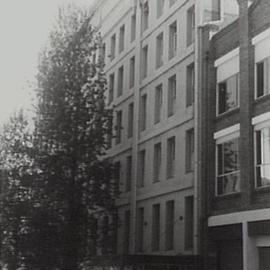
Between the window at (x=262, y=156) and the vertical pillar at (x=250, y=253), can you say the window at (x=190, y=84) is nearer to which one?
the window at (x=262, y=156)

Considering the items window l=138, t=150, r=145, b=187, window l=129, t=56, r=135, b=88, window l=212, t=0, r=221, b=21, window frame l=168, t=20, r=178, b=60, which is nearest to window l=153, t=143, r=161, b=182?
window l=138, t=150, r=145, b=187

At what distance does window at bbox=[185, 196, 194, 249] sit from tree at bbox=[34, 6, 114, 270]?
4945 mm

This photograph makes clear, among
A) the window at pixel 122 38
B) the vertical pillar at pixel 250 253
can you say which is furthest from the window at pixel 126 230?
the vertical pillar at pixel 250 253

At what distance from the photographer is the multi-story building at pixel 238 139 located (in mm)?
21484

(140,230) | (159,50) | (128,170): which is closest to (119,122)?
(128,170)

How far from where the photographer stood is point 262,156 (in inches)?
861

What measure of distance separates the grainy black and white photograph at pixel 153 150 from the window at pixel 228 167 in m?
0.05

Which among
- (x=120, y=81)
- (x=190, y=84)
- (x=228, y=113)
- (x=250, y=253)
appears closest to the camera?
(x=250, y=253)

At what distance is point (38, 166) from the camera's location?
29.4m

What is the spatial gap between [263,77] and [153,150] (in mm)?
9932

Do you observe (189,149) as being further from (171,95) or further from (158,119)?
(158,119)

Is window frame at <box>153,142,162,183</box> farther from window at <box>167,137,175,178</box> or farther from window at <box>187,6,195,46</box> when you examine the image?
window at <box>187,6,195,46</box>

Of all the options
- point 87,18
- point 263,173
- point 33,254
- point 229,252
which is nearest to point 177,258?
point 229,252

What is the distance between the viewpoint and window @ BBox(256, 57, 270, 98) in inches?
866
